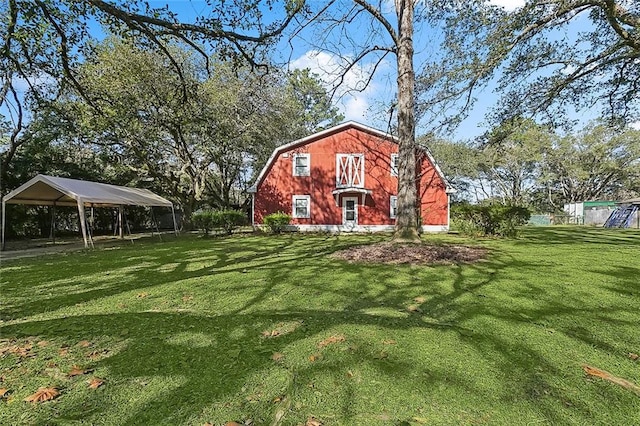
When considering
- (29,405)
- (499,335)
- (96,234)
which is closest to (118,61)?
(96,234)

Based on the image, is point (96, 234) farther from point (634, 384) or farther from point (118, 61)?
point (634, 384)

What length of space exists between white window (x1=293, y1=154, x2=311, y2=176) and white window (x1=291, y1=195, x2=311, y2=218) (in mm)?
1367

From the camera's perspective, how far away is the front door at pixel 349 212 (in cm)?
1861

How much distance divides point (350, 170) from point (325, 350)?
16232mm

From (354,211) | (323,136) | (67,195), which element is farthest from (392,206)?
(67,195)

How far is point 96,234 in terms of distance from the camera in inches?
789

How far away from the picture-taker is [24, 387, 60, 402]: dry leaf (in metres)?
2.17

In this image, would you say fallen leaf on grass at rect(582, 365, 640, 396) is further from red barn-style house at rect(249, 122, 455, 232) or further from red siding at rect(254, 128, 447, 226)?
red siding at rect(254, 128, 447, 226)

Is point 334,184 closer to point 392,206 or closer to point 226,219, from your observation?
point 392,206

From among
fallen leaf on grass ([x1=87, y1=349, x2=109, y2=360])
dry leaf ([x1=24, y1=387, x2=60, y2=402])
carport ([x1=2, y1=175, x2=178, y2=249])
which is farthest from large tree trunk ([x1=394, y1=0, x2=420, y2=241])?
carport ([x1=2, y1=175, x2=178, y2=249])

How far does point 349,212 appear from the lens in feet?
61.4

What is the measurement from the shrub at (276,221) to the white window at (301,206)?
4.77ft

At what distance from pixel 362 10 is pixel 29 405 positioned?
10.8m

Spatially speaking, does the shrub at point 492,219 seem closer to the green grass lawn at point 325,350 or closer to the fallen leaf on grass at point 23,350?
the green grass lawn at point 325,350
